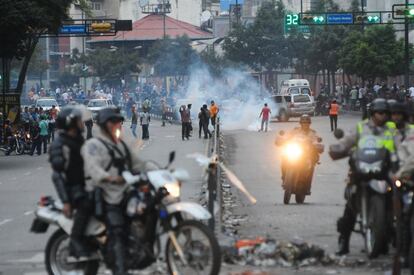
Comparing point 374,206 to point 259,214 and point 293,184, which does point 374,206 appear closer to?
point 259,214

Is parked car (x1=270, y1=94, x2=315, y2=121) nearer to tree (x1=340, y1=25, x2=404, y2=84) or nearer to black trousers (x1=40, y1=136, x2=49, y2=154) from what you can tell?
tree (x1=340, y1=25, x2=404, y2=84)

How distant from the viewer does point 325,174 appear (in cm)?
2772

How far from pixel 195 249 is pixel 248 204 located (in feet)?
33.0

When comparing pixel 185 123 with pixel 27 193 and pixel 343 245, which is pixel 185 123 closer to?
pixel 27 193

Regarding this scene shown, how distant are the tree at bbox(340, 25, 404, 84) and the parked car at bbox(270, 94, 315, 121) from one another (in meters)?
4.73

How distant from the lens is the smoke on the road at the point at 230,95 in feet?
208

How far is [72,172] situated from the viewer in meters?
10.2

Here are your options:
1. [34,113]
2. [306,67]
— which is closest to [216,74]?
[306,67]

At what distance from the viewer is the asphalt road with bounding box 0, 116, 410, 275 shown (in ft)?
42.9

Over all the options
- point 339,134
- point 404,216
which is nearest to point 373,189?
point 404,216

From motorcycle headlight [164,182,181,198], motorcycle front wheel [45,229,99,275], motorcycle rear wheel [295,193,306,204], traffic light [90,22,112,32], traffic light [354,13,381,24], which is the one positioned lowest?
motorcycle rear wheel [295,193,306,204]

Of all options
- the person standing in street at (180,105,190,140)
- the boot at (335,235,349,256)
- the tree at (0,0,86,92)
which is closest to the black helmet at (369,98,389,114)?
the boot at (335,235,349,256)

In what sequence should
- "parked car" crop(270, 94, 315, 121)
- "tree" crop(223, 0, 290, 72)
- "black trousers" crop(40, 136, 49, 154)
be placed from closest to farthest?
1. "black trousers" crop(40, 136, 49, 154)
2. "parked car" crop(270, 94, 315, 121)
3. "tree" crop(223, 0, 290, 72)

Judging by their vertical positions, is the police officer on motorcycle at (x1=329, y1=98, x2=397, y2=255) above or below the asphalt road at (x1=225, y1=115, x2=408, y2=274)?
above
